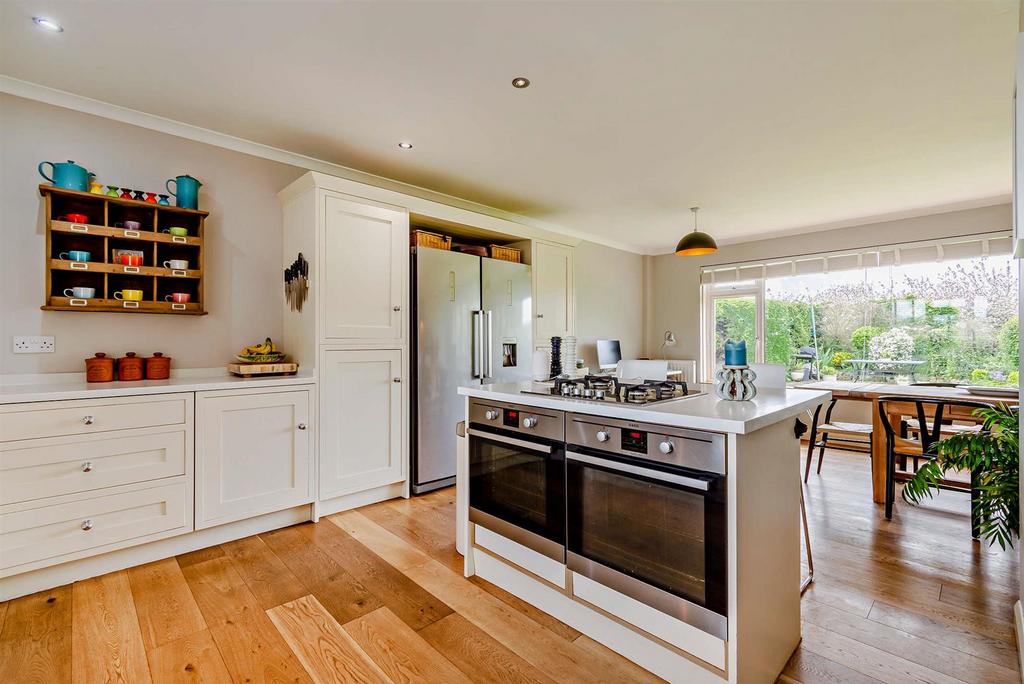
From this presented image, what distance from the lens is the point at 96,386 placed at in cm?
235

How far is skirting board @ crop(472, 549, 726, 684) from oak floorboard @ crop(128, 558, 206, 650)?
1.19 meters

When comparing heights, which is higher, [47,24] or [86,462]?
[47,24]

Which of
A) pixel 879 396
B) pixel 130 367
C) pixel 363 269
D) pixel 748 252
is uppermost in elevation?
pixel 748 252

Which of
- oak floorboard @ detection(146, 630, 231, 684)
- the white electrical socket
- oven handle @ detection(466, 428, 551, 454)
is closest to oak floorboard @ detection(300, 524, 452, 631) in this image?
oak floorboard @ detection(146, 630, 231, 684)

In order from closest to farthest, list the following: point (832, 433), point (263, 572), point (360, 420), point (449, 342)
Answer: point (263, 572)
point (360, 420)
point (449, 342)
point (832, 433)

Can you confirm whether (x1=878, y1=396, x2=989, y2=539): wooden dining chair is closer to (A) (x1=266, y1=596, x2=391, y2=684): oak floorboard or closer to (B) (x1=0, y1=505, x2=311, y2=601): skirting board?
(A) (x1=266, y1=596, x2=391, y2=684): oak floorboard

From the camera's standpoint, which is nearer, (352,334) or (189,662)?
(189,662)

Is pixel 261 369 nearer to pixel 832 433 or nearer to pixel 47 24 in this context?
pixel 47 24

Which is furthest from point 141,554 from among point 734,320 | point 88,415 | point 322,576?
point 734,320

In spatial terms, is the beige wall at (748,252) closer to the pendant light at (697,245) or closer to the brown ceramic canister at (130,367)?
the pendant light at (697,245)

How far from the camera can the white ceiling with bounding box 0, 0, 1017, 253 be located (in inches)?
75.9

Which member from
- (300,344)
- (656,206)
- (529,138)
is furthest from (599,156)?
(300,344)

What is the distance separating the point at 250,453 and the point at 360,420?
0.69 m

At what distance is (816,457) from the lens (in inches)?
185
